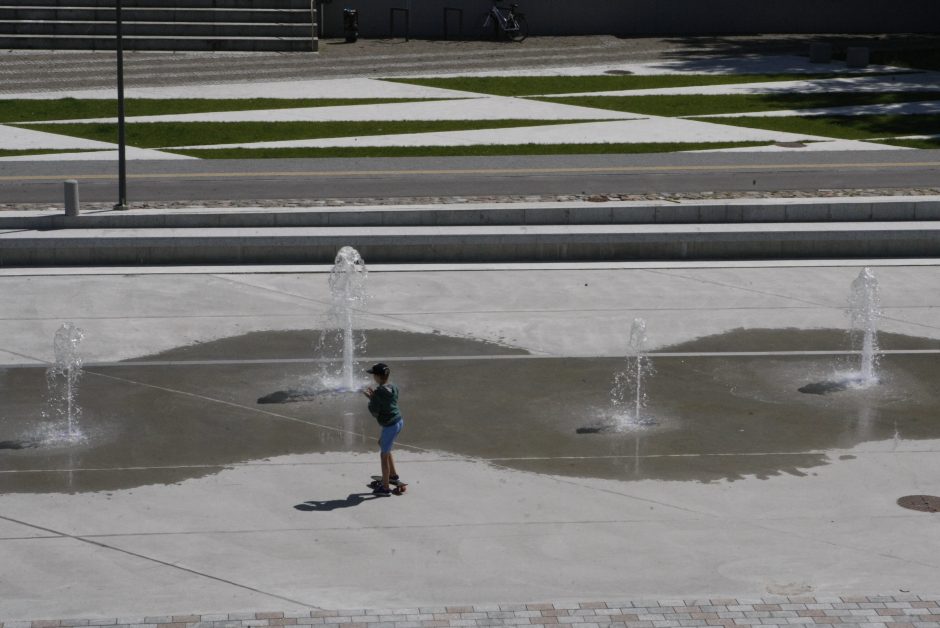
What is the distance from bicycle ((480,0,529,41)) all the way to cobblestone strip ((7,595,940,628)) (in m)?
32.9

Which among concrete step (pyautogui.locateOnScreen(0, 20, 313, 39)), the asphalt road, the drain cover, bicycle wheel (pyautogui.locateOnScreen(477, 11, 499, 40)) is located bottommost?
the drain cover

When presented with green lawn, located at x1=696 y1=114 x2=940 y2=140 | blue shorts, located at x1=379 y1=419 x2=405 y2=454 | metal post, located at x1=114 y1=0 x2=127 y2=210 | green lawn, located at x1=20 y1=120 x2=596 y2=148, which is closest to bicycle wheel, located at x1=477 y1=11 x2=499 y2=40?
green lawn, located at x1=20 y1=120 x2=596 y2=148

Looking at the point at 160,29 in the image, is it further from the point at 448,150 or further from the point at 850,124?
the point at 850,124

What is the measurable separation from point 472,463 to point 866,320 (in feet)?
17.8

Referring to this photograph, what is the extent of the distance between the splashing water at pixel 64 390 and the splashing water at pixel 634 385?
15.7 ft

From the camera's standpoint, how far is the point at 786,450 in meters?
12.2

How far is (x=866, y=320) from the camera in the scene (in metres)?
15.1

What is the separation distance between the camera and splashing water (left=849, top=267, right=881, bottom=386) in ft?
47.3

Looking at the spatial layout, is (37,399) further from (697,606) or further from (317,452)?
(697,606)

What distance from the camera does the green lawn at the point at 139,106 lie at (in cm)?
2942

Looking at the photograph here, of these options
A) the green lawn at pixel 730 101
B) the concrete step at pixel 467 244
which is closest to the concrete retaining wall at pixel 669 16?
the green lawn at pixel 730 101

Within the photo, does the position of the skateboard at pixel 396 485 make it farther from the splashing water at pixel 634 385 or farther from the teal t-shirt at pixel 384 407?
the splashing water at pixel 634 385

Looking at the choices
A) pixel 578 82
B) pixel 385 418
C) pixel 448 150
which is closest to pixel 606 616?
pixel 385 418

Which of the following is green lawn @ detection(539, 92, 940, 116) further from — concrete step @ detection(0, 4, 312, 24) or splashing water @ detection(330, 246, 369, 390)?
splashing water @ detection(330, 246, 369, 390)
